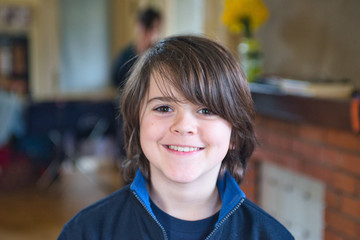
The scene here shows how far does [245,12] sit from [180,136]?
4.89ft

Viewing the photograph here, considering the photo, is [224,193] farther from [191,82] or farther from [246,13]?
[246,13]

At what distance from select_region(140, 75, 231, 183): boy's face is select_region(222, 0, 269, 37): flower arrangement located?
55.8 inches

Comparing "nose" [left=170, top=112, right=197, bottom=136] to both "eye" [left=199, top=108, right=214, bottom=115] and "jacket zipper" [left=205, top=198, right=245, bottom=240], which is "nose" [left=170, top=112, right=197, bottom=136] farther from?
"jacket zipper" [left=205, top=198, right=245, bottom=240]

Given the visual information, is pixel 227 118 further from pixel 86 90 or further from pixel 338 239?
pixel 86 90

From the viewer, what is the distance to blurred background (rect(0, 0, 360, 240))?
1964mm

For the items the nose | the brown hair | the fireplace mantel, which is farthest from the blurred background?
the nose

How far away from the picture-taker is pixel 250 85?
7.54 ft

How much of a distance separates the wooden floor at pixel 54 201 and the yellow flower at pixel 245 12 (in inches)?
71.8

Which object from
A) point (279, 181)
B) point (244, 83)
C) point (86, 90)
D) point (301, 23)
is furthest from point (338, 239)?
point (86, 90)

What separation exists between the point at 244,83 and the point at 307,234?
1.44m

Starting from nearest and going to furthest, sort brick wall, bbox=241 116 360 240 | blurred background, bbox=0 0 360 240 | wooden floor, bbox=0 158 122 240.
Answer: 1. brick wall, bbox=241 116 360 240
2. blurred background, bbox=0 0 360 240
3. wooden floor, bbox=0 158 122 240

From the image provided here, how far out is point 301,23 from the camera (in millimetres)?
2340

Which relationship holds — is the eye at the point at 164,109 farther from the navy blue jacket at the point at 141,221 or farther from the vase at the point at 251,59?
the vase at the point at 251,59

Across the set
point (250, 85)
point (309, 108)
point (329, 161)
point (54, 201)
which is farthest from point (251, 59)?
point (54, 201)
